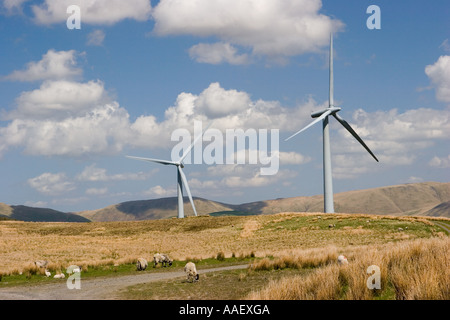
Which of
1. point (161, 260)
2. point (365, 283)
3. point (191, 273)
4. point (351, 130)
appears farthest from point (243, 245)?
point (365, 283)

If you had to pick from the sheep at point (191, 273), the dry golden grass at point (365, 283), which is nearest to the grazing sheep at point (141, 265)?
the sheep at point (191, 273)

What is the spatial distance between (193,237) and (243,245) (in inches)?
690

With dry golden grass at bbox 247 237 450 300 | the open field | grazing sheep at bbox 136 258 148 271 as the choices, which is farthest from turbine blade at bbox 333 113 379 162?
dry golden grass at bbox 247 237 450 300

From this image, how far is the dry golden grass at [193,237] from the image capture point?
46094 millimetres

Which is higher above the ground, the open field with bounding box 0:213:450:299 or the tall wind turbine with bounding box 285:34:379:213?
the tall wind turbine with bounding box 285:34:379:213

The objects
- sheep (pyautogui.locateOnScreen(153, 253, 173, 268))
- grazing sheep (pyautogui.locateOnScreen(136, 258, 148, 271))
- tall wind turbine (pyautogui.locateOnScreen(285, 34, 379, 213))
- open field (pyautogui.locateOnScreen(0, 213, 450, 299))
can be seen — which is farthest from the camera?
tall wind turbine (pyautogui.locateOnScreen(285, 34, 379, 213))

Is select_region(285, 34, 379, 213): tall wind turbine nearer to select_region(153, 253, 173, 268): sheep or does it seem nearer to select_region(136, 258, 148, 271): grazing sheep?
select_region(153, 253, 173, 268): sheep

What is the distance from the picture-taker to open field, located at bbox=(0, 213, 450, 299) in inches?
830

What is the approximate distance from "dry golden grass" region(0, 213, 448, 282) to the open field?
0.30ft

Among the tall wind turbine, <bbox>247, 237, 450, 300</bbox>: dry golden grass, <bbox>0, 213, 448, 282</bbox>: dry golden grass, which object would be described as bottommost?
<bbox>0, 213, 448, 282</bbox>: dry golden grass

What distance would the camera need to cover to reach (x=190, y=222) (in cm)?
9612

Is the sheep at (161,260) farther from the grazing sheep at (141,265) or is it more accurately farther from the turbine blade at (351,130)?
the turbine blade at (351,130)

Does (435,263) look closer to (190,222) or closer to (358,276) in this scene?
(358,276)
